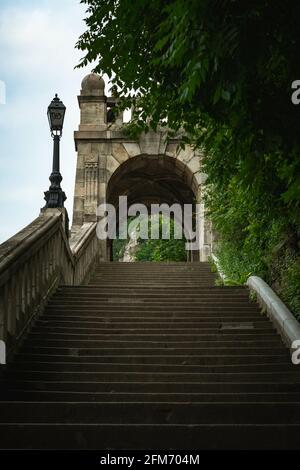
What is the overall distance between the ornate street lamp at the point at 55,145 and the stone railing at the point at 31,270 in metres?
0.20

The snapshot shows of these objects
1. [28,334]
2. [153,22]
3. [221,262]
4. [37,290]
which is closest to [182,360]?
[28,334]

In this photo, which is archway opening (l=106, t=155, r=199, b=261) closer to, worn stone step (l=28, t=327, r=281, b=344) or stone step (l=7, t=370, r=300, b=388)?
worn stone step (l=28, t=327, r=281, b=344)

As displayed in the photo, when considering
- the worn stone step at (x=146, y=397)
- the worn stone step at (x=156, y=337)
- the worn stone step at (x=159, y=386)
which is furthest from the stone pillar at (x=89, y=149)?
the worn stone step at (x=146, y=397)

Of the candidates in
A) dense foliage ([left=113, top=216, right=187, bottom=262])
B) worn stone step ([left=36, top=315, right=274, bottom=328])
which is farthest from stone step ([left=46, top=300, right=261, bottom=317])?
dense foliage ([left=113, top=216, right=187, bottom=262])

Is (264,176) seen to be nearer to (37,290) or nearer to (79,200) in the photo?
(37,290)

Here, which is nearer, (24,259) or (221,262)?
(24,259)

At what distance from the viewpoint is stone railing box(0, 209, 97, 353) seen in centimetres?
543

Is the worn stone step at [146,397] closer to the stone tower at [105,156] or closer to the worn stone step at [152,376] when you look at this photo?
the worn stone step at [152,376]

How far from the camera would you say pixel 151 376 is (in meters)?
5.02

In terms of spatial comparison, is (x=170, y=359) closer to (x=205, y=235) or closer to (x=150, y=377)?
(x=150, y=377)

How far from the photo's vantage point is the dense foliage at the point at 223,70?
3.43 m

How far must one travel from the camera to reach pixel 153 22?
443 cm

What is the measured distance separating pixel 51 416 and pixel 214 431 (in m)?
1.24

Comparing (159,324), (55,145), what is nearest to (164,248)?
(55,145)
